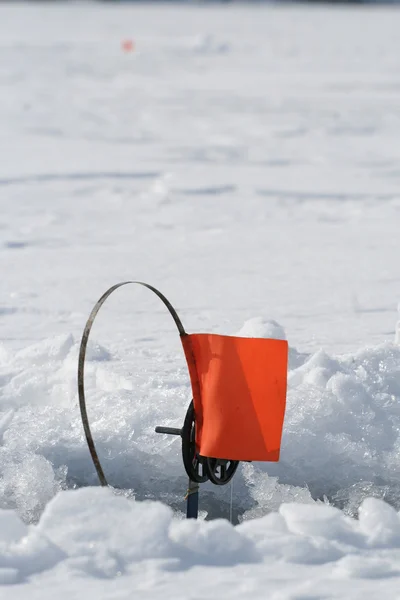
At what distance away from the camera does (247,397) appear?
110 inches

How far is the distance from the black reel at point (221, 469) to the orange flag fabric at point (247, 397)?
3.1 inches

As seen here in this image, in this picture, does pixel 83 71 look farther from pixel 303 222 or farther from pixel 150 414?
pixel 150 414

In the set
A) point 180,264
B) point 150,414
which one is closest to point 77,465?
point 150,414

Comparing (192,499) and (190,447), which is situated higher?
(190,447)

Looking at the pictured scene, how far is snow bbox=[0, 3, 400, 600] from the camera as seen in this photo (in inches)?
90.9

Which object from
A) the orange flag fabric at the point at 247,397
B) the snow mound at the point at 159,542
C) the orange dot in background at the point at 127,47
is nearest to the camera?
the snow mound at the point at 159,542

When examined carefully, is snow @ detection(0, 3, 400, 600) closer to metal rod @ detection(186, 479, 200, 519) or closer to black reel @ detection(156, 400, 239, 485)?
metal rod @ detection(186, 479, 200, 519)

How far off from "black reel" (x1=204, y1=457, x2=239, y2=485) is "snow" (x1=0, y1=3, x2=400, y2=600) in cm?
18

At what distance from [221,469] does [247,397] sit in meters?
0.29

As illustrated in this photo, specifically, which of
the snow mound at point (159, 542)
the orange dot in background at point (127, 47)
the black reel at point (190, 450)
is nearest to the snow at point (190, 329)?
the snow mound at point (159, 542)

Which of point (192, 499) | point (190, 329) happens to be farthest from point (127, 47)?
point (192, 499)

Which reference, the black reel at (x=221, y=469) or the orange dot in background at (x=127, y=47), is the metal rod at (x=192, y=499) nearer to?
the black reel at (x=221, y=469)

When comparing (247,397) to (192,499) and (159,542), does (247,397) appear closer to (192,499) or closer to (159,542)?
(192,499)

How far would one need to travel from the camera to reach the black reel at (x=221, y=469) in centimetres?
282
